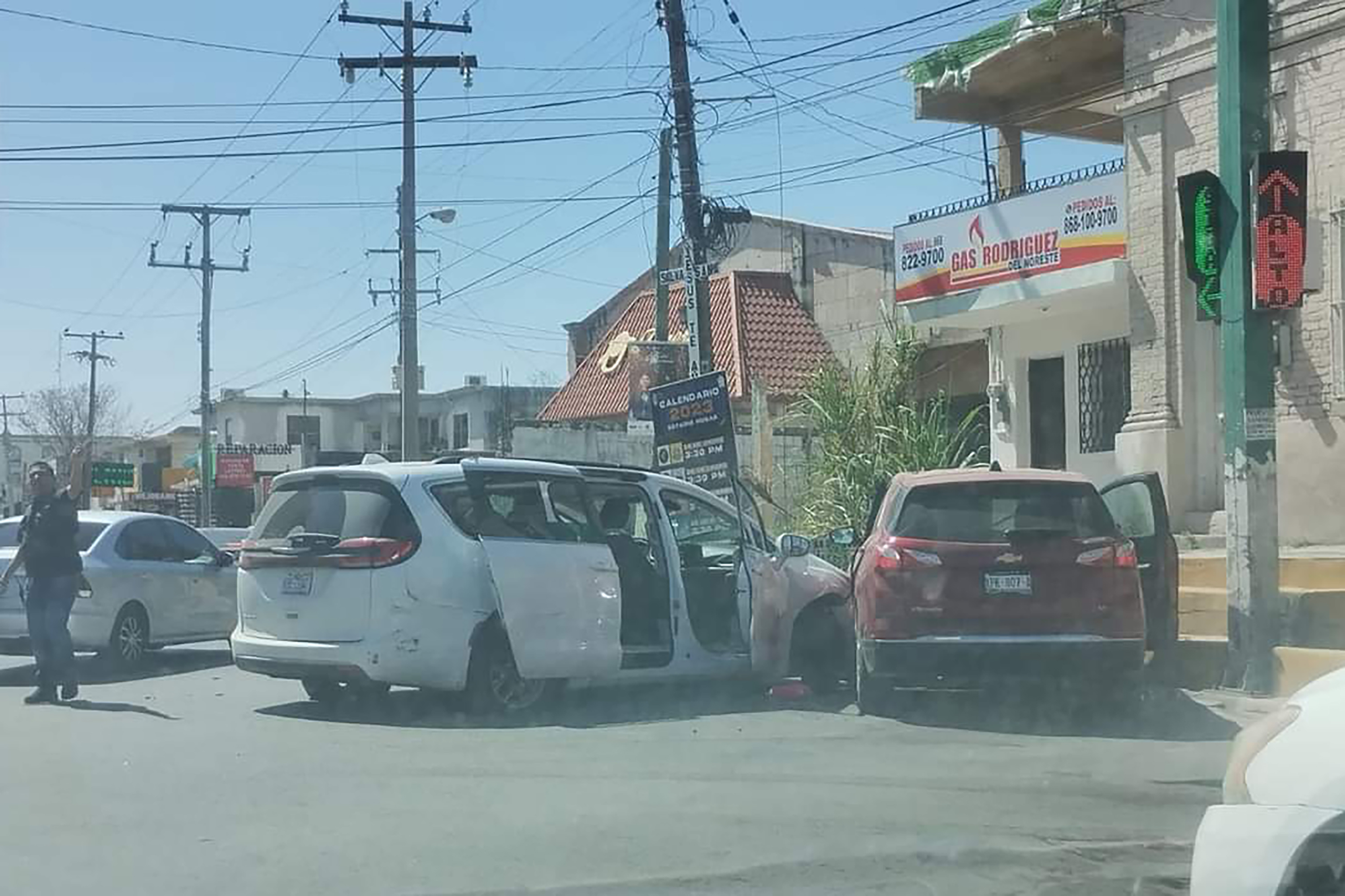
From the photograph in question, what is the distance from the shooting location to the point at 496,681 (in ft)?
33.9

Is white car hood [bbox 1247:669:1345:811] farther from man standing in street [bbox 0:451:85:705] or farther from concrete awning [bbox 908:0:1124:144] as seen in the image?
concrete awning [bbox 908:0:1124:144]

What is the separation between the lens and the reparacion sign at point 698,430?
16.2 metres

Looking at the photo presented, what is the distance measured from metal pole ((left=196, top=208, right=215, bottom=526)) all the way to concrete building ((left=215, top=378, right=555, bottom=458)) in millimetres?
9187

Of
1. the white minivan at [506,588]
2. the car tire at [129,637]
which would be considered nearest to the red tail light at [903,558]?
the white minivan at [506,588]

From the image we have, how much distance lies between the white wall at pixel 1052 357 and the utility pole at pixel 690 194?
4671 millimetres

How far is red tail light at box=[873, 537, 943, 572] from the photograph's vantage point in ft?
33.0

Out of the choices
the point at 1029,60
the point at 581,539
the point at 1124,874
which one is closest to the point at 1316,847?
the point at 1124,874

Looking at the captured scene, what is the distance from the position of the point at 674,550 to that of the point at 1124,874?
209 inches

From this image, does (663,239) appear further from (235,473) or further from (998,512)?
(235,473)

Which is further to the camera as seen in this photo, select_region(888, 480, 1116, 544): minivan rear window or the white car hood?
select_region(888, 480, 1116, 544): minivan rear window

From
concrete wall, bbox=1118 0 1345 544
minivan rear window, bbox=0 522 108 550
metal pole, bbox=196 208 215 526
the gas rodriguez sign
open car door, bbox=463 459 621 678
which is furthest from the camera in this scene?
metal pole, bbox=196 208 215 526

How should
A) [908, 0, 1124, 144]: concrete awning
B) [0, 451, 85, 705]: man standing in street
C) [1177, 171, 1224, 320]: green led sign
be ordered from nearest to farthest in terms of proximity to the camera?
[1177, 171, 1224, 320]: green led sign
[0, 451, 85, 705]: man standing in street
[908, 0, 1124, 144]: concrete awning

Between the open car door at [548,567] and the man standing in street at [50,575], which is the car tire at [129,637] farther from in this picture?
the open car door at [548,567]

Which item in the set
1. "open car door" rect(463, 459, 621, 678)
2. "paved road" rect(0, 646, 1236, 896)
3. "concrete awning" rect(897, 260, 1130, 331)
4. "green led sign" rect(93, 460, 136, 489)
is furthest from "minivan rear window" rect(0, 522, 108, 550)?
"green led sign" rect(93, 460, 136, 489)
